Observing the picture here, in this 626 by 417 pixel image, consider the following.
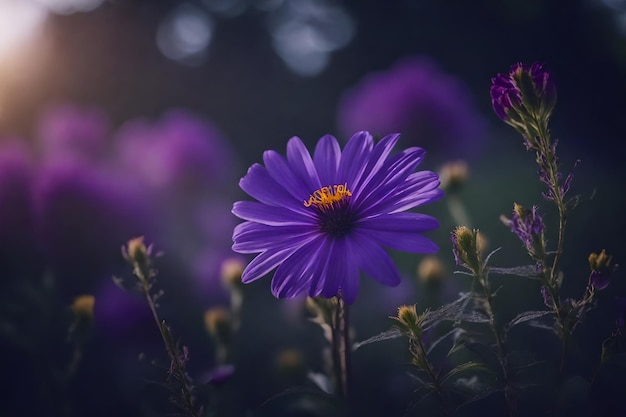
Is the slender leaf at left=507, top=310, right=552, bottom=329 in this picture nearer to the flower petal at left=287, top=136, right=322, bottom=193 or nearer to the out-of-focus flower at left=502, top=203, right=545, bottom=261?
the out-of-focus flower at left=502, top=203, right=545, bottom=261

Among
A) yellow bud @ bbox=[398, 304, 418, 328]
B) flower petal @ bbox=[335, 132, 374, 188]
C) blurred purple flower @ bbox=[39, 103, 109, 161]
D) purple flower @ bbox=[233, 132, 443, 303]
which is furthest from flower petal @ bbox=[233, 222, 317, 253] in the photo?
blurred purple flower @ bbox=[39, 103, 109, 161]

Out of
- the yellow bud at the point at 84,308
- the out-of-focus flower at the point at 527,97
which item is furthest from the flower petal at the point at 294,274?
the yellow bud at the point at 84,308

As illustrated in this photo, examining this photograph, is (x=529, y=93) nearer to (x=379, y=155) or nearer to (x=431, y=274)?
(x=379, y=155)

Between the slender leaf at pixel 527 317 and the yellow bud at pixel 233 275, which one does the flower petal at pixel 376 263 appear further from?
the yellow bud at pixel 233 275

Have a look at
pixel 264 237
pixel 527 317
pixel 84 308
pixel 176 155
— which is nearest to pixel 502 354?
pixel 527 317

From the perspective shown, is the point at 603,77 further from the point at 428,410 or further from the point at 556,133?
the point at 428,410

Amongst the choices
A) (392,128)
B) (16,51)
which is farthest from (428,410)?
(16,51)
